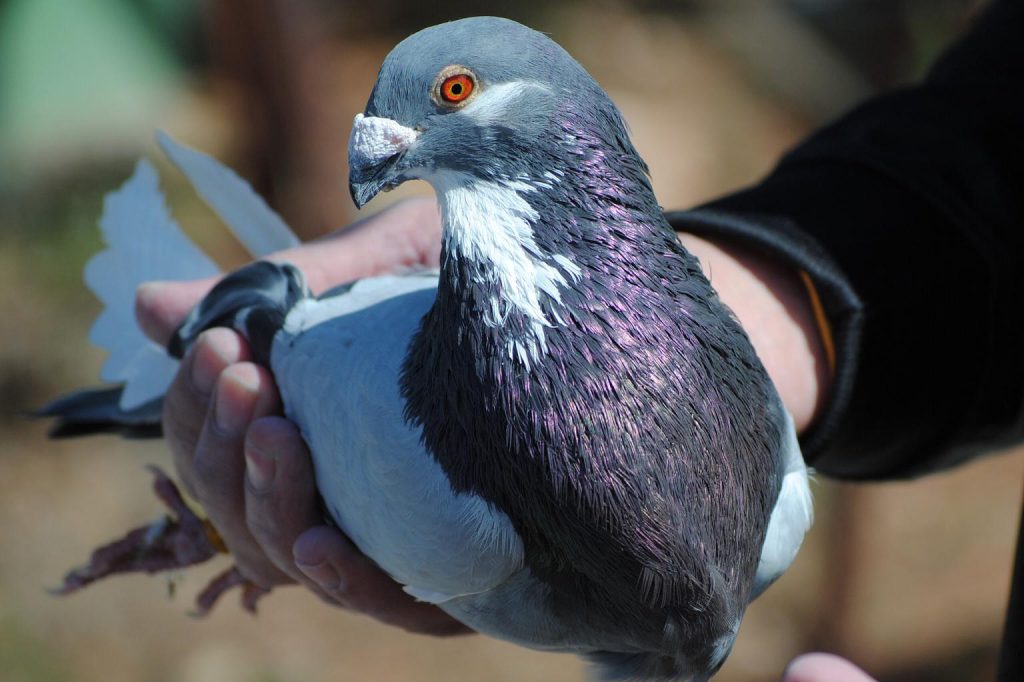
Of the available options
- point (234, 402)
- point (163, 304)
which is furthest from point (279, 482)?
point (163, 304)

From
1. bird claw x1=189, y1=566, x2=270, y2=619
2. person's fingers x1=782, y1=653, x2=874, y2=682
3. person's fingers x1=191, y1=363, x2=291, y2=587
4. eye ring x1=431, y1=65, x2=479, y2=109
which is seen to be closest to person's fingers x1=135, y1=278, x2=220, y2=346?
person's fingers x1=191, y1=363, x2=291, y2=587

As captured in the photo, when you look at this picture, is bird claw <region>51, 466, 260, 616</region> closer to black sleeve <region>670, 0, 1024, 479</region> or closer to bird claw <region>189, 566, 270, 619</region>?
bird claw <region>189, 566, 270, 619</region>

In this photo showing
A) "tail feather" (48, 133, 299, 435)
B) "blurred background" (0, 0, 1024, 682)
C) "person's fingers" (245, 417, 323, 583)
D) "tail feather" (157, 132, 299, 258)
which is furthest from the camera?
"blurred background" (0, 0, 1024, 682)

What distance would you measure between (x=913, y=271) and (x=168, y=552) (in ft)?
6.48

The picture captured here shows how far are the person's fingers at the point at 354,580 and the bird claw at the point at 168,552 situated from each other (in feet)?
1.95

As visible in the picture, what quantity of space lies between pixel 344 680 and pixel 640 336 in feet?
11.7

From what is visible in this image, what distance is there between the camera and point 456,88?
4.89 ft

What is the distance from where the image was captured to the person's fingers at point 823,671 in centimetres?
163

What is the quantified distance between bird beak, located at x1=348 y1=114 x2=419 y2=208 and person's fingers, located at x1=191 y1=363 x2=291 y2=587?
743 millimetres

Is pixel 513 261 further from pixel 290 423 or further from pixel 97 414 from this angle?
pixel 97 414

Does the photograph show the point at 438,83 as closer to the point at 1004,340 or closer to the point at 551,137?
the point at 551,137

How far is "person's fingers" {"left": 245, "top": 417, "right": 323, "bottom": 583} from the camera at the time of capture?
2.04 meters

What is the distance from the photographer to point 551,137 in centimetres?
150

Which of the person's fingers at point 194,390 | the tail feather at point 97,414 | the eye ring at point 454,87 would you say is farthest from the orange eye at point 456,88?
the tail feather at point 97,414
